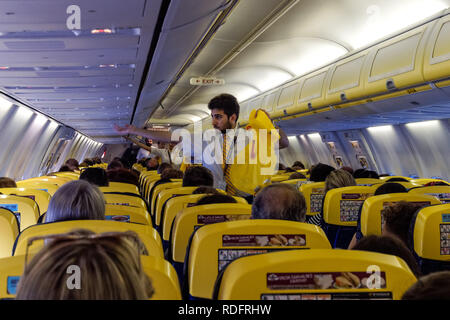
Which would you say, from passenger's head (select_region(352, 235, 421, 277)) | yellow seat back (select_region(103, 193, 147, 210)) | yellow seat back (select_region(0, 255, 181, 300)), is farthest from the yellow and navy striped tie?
yellow seat back (select_region(0, 255, 181, 300))

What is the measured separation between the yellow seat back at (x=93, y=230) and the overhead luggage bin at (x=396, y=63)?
539cm

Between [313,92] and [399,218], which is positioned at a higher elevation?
[313,92]

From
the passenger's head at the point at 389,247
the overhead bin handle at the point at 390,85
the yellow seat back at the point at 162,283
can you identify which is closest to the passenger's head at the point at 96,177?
the overhead bin handle at the point at 390,85

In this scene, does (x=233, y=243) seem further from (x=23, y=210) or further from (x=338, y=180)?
(x=338, y=180)

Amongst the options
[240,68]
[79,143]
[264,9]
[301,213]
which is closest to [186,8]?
[301,213]

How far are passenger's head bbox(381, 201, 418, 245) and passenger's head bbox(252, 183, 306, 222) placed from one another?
2.56 ft

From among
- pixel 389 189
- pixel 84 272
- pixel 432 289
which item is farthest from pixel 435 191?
pixel 84 272

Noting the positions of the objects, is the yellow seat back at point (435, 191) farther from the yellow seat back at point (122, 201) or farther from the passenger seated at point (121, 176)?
the passenger seated at point (121, 176)

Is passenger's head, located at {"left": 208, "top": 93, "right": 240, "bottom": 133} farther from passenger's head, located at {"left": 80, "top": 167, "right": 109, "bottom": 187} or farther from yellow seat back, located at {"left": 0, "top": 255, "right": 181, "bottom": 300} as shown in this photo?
yellow seat back, located at {"left": 0, "top": 255, "right": 181, "bottom": 300}

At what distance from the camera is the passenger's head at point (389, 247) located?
240 cm

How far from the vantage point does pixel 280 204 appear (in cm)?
331

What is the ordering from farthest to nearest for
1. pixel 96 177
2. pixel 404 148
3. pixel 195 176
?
pixel 404 148, pixel 96 177, pixel 195 176

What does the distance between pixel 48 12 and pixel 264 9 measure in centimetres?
572

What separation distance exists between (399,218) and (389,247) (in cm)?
136
